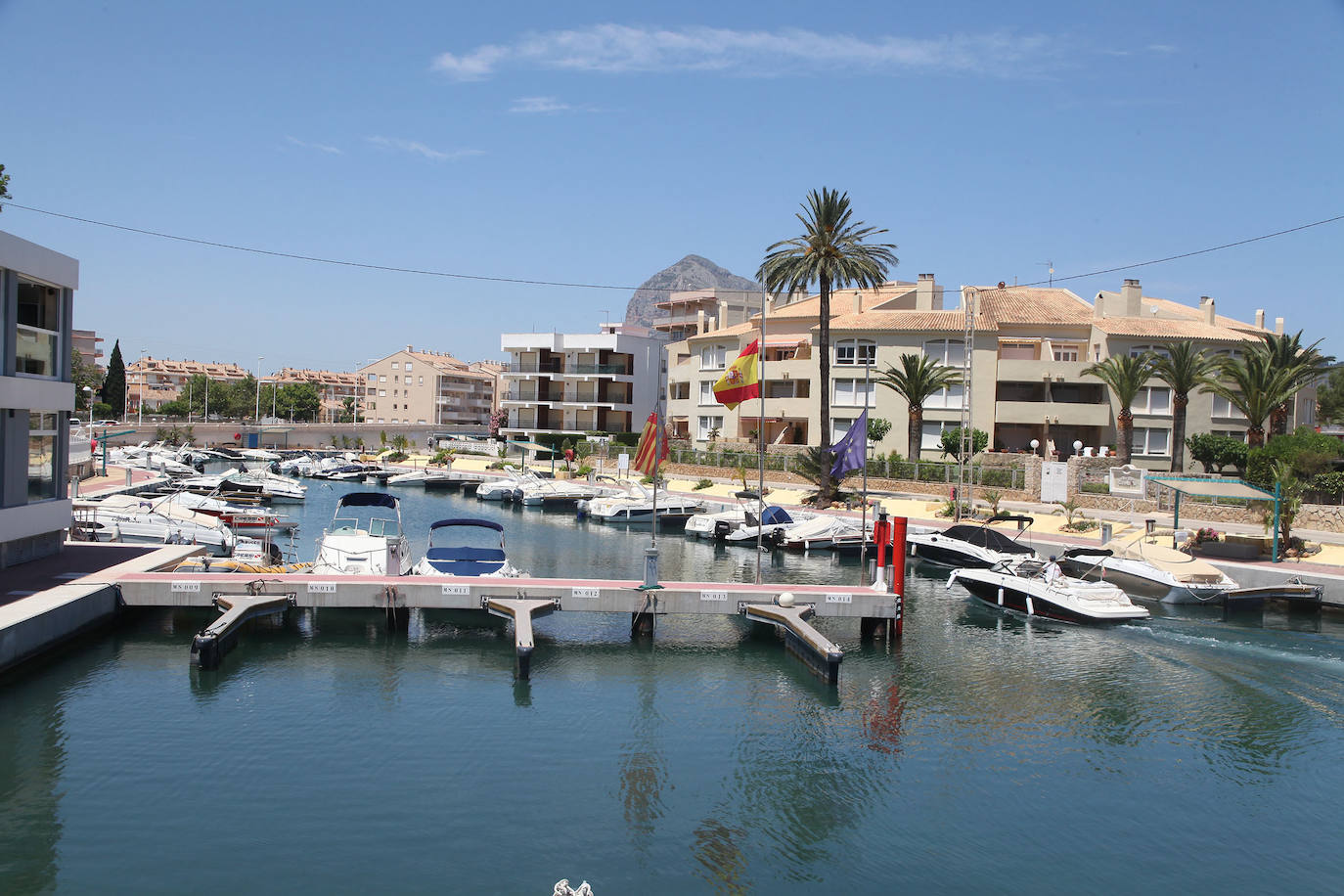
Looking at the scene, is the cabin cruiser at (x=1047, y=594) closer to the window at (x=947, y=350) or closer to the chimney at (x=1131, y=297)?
the window at (x=947, y=350)

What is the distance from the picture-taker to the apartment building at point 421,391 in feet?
562

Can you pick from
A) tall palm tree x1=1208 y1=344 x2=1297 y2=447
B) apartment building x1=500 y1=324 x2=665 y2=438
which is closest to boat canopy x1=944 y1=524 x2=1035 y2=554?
tall palm tree x1=1208 y1=344 x2=1297 y2=447

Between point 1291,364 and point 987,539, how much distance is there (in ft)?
87.6

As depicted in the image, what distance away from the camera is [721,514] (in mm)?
53156

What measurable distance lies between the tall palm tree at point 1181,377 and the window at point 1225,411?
2.33 metres

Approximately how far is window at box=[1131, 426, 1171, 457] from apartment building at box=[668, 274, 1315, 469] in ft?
0.22

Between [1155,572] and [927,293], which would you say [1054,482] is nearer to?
[1155,572]

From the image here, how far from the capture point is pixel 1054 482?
5219 centimetres

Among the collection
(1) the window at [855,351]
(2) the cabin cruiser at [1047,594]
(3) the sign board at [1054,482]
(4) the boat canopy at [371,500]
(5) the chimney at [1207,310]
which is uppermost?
(5) the chimney at [1207,310]

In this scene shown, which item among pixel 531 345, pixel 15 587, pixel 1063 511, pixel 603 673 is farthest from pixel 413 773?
pixel 531 345

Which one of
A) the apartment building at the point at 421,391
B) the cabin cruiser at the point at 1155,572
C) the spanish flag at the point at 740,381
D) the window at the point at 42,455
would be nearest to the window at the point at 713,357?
the cabin cruiser at the point at 1155,572

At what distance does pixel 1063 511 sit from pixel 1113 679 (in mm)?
27633

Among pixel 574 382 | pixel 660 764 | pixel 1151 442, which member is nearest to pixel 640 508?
pixel 1151 442

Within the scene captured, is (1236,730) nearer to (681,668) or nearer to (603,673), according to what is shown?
(681,668)
